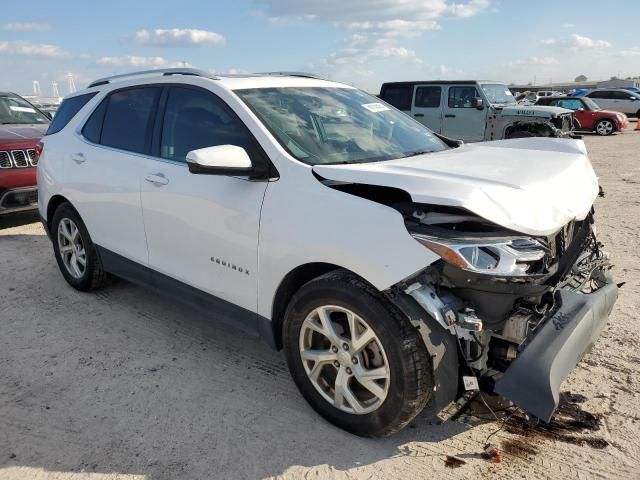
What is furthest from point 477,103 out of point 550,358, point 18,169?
point 550,358

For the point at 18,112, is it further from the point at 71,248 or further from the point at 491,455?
the point at 491,455

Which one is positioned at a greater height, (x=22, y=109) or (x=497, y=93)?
(x=497, y=93)

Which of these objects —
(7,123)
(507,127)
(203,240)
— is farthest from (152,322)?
(507,127)

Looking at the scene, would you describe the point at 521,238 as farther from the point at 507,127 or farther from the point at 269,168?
the point at 507,127

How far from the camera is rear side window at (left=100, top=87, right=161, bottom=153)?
395 cm

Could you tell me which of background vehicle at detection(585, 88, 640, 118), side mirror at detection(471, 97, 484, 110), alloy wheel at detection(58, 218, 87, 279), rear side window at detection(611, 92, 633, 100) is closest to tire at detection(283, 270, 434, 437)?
alloy wheel at detection(58, 218, 87, 279)

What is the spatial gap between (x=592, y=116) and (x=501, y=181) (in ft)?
73.3

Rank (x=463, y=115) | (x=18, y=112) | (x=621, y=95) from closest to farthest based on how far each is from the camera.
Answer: (x=18, y=112) < (x=463, y=115) < (x=621, y=95)

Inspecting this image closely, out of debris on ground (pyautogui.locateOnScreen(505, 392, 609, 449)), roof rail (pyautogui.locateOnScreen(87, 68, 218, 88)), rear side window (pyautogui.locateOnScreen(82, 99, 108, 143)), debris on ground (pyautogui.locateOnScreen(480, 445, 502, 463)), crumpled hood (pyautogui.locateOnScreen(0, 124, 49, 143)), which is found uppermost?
roof rail (pyautogui.locateOnScreen(87, 68, 218, 88))

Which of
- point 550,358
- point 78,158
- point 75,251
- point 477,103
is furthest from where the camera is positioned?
point 477,103

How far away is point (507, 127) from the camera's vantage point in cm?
1321

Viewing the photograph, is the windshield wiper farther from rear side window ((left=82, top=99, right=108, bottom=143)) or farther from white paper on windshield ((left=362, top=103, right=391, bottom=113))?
rear side window ((left=82, top=99, right=108, bottom=143))

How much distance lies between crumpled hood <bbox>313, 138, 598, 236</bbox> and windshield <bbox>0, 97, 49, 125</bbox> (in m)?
7.82

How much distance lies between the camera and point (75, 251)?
16.2 feet
